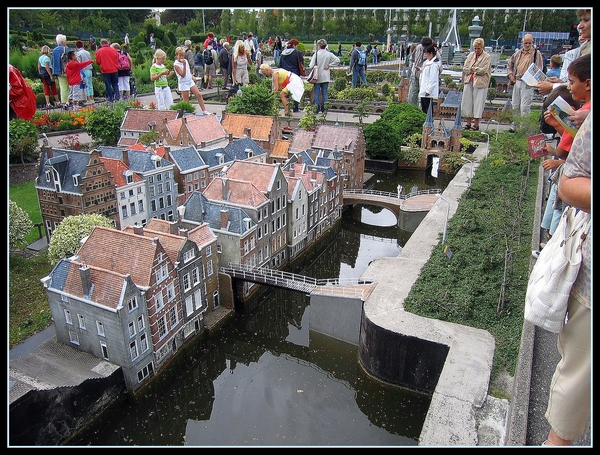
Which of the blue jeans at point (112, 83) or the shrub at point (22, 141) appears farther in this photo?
the blue jeans at point (112, 83)

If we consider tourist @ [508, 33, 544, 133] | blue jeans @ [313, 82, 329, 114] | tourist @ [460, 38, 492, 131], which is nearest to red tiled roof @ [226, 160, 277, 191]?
tourist @ [508, 33, 544, 133]

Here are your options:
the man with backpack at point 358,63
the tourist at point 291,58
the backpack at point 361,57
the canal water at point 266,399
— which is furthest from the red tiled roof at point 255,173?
the backpack at point 361,57

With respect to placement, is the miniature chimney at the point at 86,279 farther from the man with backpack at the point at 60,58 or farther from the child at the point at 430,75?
the child at the point at 430,75

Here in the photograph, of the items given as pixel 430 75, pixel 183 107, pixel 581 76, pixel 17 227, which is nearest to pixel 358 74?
pixel 430 75

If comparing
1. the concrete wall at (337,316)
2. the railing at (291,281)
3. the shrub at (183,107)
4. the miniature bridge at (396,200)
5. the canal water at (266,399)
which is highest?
the shrub at (183,107)

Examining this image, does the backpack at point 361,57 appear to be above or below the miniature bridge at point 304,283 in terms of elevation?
above

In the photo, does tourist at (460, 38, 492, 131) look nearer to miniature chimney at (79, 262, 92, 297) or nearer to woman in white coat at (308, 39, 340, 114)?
woman in white coat at (308, 39, 340, 114)
